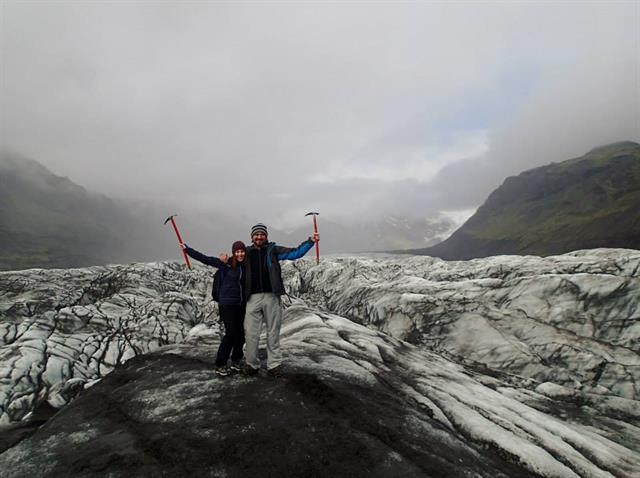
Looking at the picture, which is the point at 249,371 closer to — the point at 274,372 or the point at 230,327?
the point at 274,372

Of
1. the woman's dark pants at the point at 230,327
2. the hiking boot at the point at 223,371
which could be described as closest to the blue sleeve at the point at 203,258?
the woman's dark pants at the point at 230,327

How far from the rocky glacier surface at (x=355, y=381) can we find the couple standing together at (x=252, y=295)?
0.88 m

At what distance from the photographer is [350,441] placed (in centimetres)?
728

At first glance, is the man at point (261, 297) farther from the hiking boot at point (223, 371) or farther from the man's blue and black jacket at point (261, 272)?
the hiking boot at point (223, 371)

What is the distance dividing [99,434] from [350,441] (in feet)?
19.3

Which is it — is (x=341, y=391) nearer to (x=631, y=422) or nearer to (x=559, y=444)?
(x=559, y=444)

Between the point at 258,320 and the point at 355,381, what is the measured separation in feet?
13.7

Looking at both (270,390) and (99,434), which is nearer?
(99,434)

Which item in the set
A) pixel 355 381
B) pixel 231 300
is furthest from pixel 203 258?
pixel 355 381

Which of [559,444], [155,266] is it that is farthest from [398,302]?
[155,266]

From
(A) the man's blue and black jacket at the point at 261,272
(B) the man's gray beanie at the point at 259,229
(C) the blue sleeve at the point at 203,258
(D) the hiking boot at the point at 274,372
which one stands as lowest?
(D) the hiking boot at the point at 274,372

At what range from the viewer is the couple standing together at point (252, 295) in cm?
1013

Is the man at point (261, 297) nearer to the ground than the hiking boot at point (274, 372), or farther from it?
farther from it

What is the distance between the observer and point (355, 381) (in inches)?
451
